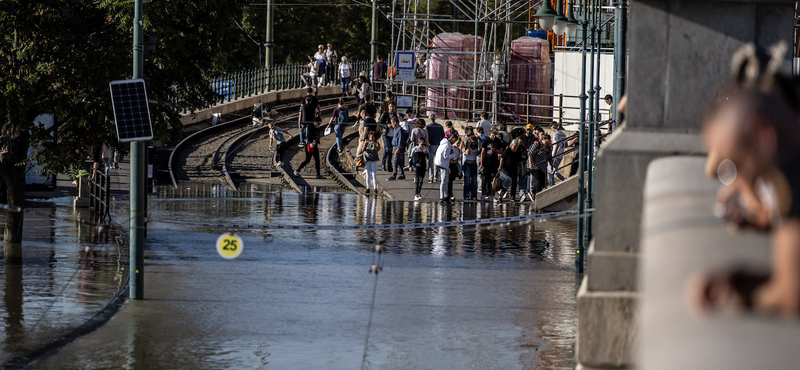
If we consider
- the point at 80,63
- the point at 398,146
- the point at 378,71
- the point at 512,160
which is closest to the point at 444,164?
the point at 512,160

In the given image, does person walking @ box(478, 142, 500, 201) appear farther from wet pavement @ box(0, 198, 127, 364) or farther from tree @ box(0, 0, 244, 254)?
wet pavement @ box(0, 198, 127, 364)

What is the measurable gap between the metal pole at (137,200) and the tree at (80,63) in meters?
2.02

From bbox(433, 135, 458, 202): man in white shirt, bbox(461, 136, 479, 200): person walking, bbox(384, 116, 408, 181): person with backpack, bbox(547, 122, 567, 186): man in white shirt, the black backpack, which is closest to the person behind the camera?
bbox(433, 135, 458, 202): man in white shirt

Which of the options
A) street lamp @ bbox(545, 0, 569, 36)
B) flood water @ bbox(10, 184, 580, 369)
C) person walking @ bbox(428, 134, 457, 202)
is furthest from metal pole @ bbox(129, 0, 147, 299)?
person walking @ bbox(428, 134, 457, 202)

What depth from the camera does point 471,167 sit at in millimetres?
21984

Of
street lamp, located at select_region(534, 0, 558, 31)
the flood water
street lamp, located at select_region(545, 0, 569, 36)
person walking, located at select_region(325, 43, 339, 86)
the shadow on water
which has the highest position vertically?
person walking, located at select_region(325, 43, 339, 86)

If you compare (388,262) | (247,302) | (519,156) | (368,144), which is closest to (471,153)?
(519,156)

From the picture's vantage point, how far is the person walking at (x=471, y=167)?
2184 cm

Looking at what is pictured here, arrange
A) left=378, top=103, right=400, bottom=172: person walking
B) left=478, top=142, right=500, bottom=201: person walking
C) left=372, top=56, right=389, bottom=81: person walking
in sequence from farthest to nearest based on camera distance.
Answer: left=372, top=56, right=389, bottom=81: person walking → left=378, top=103, right=400, bottom=172: person walking → left=478, top=142, right=500, bottom=201: person walking

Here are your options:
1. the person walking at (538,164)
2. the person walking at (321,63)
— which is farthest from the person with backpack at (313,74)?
the person walking at (538,164)

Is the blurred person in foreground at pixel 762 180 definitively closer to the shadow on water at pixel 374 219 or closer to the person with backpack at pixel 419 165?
the shadow on water at pixel 374 219

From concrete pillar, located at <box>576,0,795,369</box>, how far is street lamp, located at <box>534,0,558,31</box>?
11.5 m

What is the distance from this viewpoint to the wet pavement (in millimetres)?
9688

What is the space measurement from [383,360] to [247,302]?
2772 millimetres
